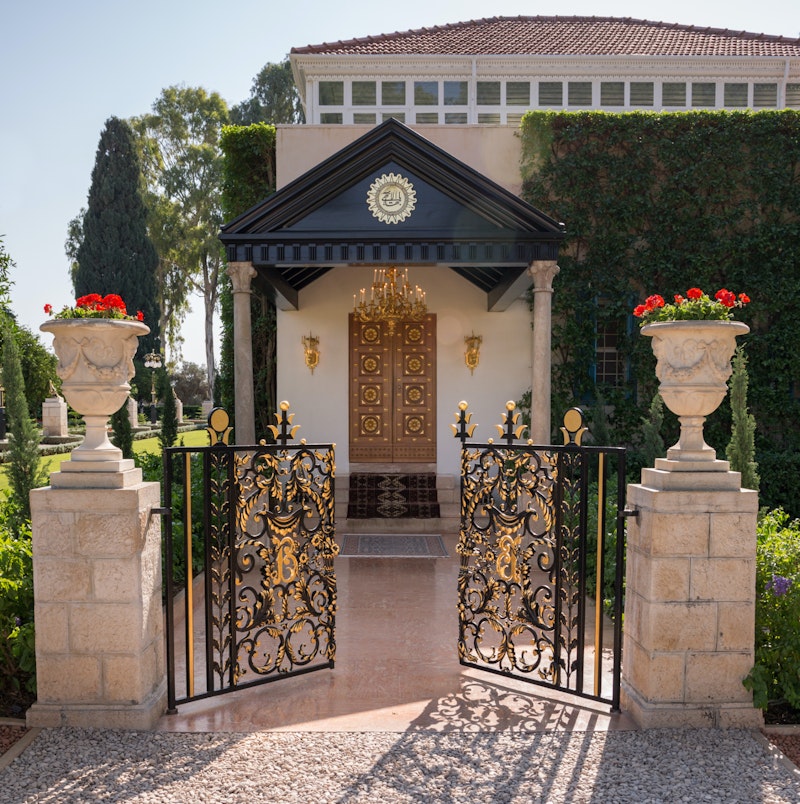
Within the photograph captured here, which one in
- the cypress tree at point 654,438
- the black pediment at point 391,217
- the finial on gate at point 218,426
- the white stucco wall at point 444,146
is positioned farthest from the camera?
the white stucco wall at point 444,146

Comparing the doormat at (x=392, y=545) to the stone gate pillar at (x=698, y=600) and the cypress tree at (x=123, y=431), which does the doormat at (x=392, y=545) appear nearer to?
the stone gate pillar at (x=698, y=600)

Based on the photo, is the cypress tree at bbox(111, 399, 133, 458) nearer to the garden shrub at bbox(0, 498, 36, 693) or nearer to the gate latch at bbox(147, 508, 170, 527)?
the garden shrub at bbox(0, 498, 36, 693)

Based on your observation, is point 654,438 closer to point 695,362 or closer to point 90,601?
point 695,362

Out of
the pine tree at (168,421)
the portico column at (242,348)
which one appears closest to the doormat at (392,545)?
the portico column at (242,348)

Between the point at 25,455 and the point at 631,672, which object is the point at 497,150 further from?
the point at 631,672

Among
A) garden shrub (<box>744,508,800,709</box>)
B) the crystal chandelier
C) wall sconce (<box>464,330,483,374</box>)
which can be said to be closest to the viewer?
garden shrub (<box>744,508,800,709</box>)

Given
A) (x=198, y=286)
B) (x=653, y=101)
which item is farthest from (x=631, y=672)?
(x=198, y=286)

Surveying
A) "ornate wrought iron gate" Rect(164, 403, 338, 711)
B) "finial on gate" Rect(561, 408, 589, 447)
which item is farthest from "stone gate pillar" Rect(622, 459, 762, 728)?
"ornate wrought iron gate" Rect(164, 403, 338, 711)

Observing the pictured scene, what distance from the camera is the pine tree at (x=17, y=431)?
9.36 metres

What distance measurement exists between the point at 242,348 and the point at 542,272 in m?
4.20

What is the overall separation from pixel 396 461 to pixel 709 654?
27.7 feet

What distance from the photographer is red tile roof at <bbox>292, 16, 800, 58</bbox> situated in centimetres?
1802

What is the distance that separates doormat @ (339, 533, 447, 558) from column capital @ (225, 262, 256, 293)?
3.68 meters

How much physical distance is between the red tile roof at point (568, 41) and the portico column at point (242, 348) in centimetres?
1114
